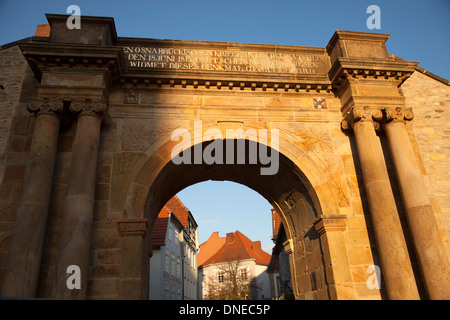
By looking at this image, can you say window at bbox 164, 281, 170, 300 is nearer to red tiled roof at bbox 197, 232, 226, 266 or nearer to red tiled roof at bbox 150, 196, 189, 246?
red tiled roof at bbox 150, 196, 189, 246

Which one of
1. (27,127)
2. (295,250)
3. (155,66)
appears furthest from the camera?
(295,250)

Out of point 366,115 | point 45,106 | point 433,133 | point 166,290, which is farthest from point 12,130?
point 166,290

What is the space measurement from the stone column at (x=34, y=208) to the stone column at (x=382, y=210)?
A: 643 cm

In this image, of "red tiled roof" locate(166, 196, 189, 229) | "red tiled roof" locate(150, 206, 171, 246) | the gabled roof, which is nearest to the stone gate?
"red tiled roof" locate(150, 206, 171, 246)

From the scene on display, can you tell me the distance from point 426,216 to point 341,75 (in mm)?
3682

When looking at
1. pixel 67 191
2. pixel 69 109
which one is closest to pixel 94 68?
pixel 69 109

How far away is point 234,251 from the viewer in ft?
152

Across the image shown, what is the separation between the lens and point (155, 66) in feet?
28.8

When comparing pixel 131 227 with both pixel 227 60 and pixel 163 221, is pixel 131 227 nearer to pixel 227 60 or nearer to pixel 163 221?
pixel 227 60

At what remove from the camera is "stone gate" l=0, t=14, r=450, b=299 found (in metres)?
6.72

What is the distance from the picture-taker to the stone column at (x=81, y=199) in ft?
20.1

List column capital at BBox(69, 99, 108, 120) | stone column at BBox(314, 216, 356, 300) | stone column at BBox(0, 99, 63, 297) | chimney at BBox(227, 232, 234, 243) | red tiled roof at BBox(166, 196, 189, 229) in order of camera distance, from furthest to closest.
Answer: chimney at BBox(227, 232, 234, 243) → red tiled roof at BBox(166, 196, 189, 229) → column capital at BBox(69, 99, 108, 120) → stone column at BBox(314, 216, 356, 300) → stone column at BBox(0, 99, 63, 297)

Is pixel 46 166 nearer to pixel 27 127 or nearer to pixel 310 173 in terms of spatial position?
pixel 27 127

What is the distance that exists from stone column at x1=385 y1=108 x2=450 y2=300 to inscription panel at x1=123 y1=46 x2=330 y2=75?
2433 mm
